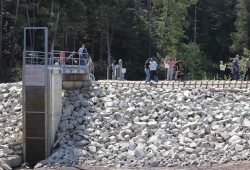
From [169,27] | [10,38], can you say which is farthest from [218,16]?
[10,38]

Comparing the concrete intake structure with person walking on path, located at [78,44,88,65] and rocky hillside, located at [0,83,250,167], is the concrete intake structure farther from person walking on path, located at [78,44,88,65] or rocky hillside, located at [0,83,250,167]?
person walking on path, located at [78,44,88,65]

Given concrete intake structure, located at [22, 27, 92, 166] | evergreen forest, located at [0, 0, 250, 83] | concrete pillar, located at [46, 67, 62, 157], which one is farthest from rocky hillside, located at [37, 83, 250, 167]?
evergreen forest, located at [0, 0, 250, 83]

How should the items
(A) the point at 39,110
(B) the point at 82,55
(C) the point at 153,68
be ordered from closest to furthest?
1. (A) the point at 39,110
2. (C) the point at 153,68
3. (B) the point at 82,55

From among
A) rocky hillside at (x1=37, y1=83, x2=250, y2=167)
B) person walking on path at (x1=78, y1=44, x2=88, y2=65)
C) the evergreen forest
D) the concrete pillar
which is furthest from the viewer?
the evergreen forest

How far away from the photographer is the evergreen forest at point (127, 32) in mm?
40562

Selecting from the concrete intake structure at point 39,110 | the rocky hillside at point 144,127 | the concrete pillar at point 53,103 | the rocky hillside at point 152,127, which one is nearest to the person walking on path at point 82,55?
the rocky hillside at point 144,127

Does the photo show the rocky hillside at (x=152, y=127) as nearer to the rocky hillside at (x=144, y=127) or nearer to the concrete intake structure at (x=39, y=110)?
the rocky hillside at (x=144, y=127)

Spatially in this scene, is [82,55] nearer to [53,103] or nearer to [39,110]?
[53,103]

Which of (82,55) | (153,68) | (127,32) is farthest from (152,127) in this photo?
(127,32)

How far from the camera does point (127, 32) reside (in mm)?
45875

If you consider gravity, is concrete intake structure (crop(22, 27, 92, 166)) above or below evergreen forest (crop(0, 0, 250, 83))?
below

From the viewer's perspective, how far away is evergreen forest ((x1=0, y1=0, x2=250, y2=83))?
133ft

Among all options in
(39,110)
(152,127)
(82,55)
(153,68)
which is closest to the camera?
(152,127)

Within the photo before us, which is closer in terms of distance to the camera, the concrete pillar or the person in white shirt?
the concrete pillar
